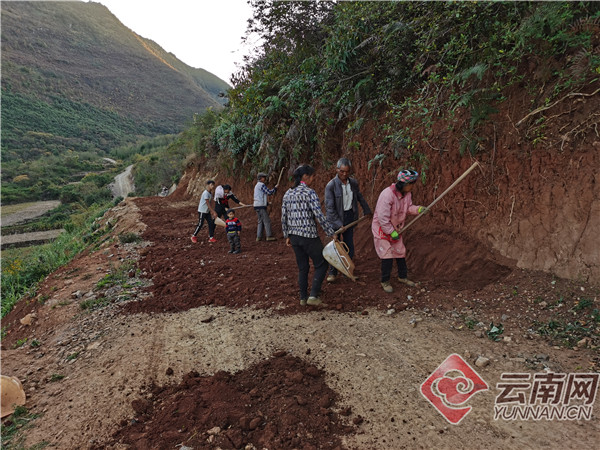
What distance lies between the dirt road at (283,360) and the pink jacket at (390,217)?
628mm

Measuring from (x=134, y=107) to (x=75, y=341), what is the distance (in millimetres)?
84386

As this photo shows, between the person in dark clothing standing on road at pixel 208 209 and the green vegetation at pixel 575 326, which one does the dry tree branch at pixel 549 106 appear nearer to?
the green vegetation at pixel 575 326

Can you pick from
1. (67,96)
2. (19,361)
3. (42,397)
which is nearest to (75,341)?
(19,361)

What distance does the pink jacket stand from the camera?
4305 mm

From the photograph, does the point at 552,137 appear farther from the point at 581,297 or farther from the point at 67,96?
the point at 67,96

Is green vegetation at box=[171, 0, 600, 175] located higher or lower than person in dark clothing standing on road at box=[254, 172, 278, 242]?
higher

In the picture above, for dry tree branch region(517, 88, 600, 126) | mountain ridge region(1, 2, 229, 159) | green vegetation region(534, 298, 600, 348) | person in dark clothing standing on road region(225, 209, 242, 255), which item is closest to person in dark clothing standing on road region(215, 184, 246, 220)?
person in dark clothing standing on road region(225, 209, 242, 255)

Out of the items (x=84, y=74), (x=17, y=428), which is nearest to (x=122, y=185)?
(x=17, y=428)

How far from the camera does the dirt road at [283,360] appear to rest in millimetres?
2463

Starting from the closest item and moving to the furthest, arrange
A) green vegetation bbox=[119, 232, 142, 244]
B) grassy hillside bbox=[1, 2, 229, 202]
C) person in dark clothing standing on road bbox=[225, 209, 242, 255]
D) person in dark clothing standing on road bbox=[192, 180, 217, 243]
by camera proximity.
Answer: person in dark clothing standing on road bbox=[225, 209, 242, 255]
person in dark clothing standing on road bbox=[192, 180, 217, 243]
green vegetation bbox=[119, 232, 142, 244]
grassy hillside bbox=[1, 2, 229, 202]

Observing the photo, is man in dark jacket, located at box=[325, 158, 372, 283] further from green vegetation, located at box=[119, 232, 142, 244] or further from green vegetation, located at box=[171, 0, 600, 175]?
green vegetation, located at box=[119, 232, 142, 244]

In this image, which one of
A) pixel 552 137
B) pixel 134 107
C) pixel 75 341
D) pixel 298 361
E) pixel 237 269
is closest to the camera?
pixel 298 361

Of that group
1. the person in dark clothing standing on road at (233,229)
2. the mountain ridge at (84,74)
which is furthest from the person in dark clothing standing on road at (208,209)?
the mountain ridge at (84,74)

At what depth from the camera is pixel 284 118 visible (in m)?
9.20
